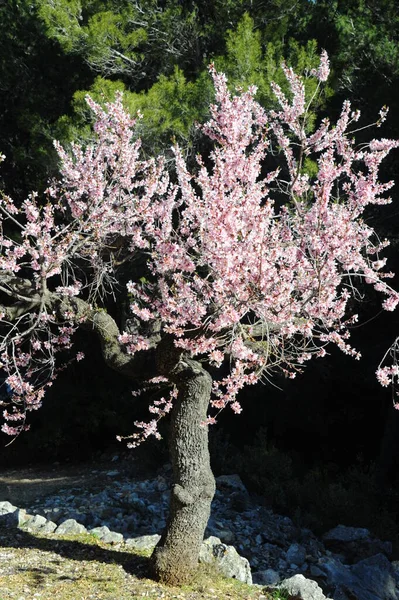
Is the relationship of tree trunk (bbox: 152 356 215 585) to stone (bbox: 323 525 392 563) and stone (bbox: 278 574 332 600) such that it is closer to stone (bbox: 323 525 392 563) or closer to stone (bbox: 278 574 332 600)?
stone (bbox: 278 574 332 600)

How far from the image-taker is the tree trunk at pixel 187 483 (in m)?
4.45

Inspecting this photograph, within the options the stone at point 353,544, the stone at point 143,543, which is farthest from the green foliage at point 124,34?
the stone at point 353,544

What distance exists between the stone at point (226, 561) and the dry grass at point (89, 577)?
126mm

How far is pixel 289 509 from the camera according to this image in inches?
288

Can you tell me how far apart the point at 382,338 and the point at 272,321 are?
5063 millimetres

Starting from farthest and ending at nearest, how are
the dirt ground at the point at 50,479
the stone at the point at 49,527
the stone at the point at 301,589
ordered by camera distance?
1. the dirt ground at the point at 50,479
2. the stone at the point at 49,527
3. the stone at the point at 301,589

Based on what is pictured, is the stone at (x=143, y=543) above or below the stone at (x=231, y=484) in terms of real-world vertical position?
below

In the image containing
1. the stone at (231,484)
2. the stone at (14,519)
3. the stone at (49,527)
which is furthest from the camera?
the stone at (231,484)

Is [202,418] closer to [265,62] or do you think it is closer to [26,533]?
[26,533]

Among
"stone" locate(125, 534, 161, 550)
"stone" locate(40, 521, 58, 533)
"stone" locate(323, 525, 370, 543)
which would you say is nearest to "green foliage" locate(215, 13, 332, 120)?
"stone" locate(323, 525, 370, 543)

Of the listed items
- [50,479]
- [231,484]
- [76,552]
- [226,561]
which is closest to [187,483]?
[226,561]

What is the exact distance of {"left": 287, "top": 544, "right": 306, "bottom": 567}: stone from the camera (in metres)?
5.87

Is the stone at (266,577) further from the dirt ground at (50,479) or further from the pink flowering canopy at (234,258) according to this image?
the dirt ground at (50,479)

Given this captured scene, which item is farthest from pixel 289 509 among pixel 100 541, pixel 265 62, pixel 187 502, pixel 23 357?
pixel 265 62
